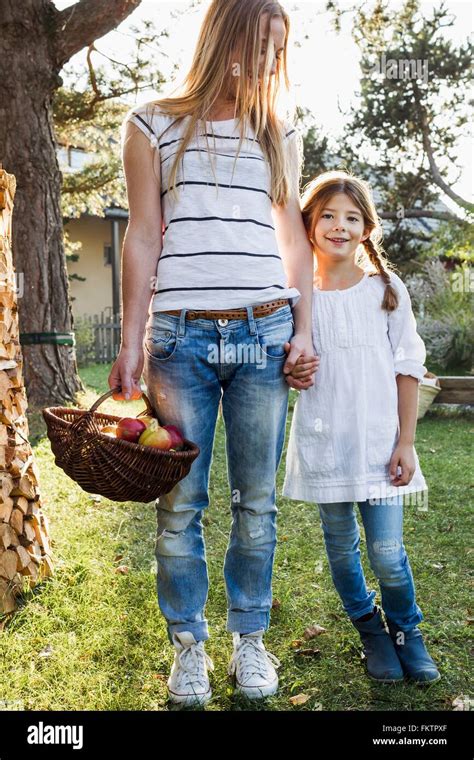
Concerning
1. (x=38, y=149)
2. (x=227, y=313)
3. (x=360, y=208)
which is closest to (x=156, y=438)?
(x=227, y=313)

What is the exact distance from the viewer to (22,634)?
284cm

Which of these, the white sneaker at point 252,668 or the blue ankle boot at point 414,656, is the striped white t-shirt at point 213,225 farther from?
the blue ankle boot at point 414,656

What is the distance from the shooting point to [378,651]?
8.40ft

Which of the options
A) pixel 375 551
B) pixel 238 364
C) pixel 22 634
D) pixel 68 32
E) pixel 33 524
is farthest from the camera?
pixel 68 32

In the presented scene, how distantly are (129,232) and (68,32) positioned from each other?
17.4 feet

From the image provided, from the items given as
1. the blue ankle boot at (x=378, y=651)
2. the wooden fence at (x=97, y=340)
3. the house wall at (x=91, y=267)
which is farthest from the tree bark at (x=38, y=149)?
the house wall at (x=91, y=267)

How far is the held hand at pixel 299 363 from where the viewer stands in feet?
7.59

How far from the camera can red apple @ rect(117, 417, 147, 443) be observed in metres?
2.18

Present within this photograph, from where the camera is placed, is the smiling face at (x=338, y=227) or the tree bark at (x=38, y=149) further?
the tree bark at (x=38, y=149)

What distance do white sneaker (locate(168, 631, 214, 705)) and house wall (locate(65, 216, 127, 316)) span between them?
1543 cm

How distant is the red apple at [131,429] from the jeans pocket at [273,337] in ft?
1.37

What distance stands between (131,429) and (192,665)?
2.59 ft

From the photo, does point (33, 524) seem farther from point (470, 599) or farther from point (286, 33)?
point (286, 33)
